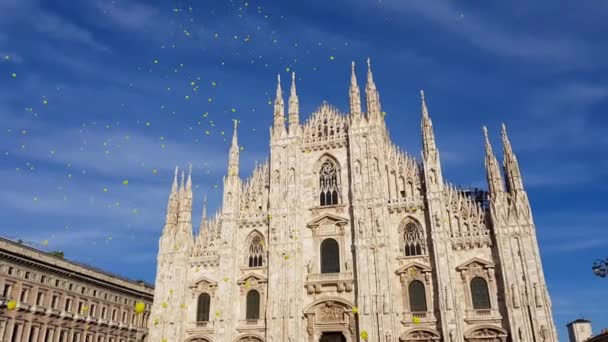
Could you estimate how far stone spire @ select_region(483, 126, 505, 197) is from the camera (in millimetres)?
34344

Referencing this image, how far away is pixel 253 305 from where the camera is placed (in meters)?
37.4

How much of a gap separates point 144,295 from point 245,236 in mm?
25788

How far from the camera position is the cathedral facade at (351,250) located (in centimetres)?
3241

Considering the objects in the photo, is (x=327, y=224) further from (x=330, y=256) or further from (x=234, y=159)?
(x=234, y=159)

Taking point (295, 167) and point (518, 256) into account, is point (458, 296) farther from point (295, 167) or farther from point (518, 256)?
point (295, 167)

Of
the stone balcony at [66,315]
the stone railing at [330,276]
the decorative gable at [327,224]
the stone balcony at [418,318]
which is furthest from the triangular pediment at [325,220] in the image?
the stone balcony at [66,315]

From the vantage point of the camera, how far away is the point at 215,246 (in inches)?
1563

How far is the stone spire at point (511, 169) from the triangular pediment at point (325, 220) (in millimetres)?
12046

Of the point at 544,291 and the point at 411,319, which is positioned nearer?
the point at 544,291

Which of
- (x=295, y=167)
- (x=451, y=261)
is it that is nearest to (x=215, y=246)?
(x=295, y=167)

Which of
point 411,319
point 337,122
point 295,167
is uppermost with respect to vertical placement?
point 337,122

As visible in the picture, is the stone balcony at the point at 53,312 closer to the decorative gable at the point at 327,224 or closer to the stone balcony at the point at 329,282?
the stone balcony at the point at 329,282

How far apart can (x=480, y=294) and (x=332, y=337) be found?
10534 millimetres

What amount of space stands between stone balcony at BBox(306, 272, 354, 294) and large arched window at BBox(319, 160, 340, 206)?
578cm
